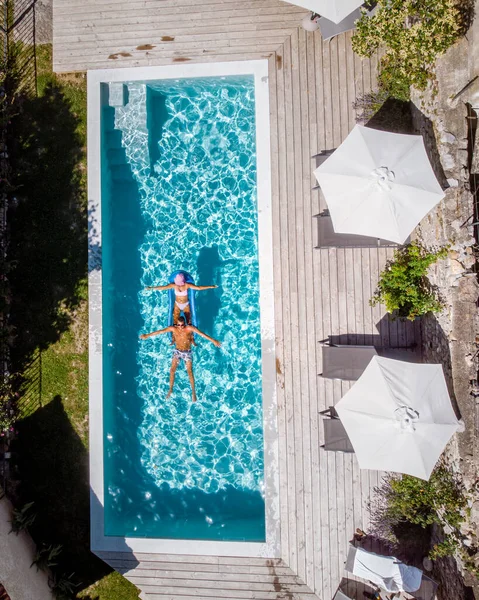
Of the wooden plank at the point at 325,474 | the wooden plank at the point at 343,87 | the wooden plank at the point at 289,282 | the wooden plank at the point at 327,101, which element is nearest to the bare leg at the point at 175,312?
the wooden plank at the point at 289,282

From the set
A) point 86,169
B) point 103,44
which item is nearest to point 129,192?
point 86,169

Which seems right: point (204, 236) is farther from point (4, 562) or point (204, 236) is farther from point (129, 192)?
point (4, 562)

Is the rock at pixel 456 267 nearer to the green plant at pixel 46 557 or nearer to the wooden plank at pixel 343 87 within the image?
the wooden plank at pixel 343 87

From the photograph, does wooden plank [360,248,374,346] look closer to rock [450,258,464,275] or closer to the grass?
rock [450,258,464,275]

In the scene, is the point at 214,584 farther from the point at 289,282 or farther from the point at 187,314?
the point at 289,282

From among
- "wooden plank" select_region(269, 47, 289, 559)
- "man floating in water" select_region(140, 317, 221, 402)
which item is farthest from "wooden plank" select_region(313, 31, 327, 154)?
"man floating in water" select_region(140, 317, 221, 402)
